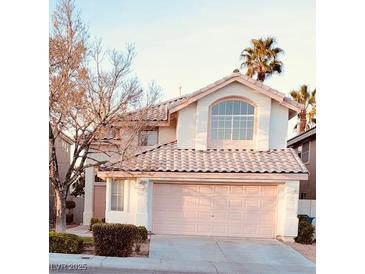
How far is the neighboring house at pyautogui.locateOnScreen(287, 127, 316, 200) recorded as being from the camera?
11212mm

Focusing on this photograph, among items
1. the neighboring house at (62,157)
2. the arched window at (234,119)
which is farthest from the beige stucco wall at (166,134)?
the neighboring house at (62,157)

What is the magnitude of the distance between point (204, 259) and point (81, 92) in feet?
15.6

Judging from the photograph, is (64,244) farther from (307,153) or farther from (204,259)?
(307,153)

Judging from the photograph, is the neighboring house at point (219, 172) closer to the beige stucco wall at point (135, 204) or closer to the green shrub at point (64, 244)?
the beige stucco wall at point (135, 204)

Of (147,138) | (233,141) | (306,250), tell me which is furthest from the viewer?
(147,138)

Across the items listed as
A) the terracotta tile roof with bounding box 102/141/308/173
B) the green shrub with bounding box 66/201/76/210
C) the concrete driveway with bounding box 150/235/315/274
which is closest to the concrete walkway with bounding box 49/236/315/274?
the concrete driveway with bounding box 150/235/315/274

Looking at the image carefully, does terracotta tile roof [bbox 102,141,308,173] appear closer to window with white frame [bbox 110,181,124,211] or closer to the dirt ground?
window with white frame [bbox 110,181,124,211]

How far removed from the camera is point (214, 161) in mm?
9656

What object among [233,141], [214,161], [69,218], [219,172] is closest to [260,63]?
[233,141]
